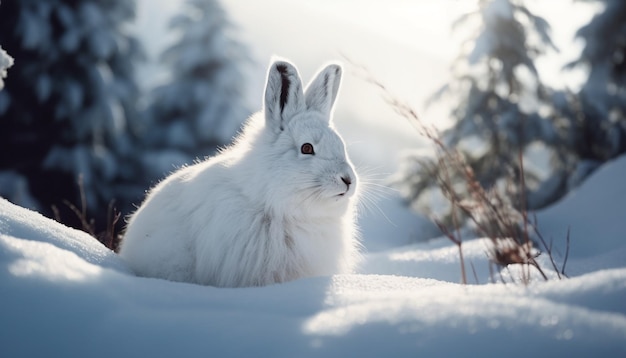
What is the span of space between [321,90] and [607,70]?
8823 mm

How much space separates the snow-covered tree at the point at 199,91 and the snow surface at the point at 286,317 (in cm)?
1296

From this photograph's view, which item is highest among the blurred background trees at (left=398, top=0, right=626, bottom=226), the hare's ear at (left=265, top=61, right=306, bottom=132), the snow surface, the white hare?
the blurred background trees at (left=398, top=0, right=626, bottom=226)

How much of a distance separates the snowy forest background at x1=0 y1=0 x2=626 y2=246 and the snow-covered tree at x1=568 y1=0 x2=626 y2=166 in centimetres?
2

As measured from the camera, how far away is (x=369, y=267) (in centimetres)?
446

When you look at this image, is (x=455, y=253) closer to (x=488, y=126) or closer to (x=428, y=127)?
(x=428, y=127)

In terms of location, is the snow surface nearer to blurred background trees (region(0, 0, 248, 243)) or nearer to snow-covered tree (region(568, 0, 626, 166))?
blurred background trees (region(0, 0, 248, 243))

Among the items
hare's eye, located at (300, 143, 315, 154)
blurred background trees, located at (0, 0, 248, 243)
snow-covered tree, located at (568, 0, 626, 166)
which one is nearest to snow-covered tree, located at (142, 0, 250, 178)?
blurred background trees, located at (0, 0, 248, 243)

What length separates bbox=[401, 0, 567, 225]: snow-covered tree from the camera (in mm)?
10055

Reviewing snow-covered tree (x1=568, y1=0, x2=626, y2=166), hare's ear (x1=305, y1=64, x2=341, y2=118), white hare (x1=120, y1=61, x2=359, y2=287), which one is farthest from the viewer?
snow-covered tree (x1=568, y1=0, x2=626, y2=166)

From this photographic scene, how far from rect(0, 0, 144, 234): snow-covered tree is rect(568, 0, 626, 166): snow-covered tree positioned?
35.1 feet

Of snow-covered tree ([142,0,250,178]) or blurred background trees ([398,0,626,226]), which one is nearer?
blurred background trees ([398,0,626,226])

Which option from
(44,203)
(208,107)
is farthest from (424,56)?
(44,203)

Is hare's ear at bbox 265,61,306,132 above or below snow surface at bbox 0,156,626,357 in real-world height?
above

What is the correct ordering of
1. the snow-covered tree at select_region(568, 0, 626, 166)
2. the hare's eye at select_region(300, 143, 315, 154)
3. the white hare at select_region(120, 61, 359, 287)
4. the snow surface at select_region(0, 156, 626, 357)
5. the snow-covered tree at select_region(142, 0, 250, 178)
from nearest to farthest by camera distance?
the snow surface at select_region(0, 156, 626, 357) < the white hare at select_region(120, 61, 359, 287) < the hare's eye at select_region(300, 143, 315, 154) < the snow-covered tree at select_region(568, 0, 626, 166) < the snow-covered tree at select_region(142, 0, 250, 178)
